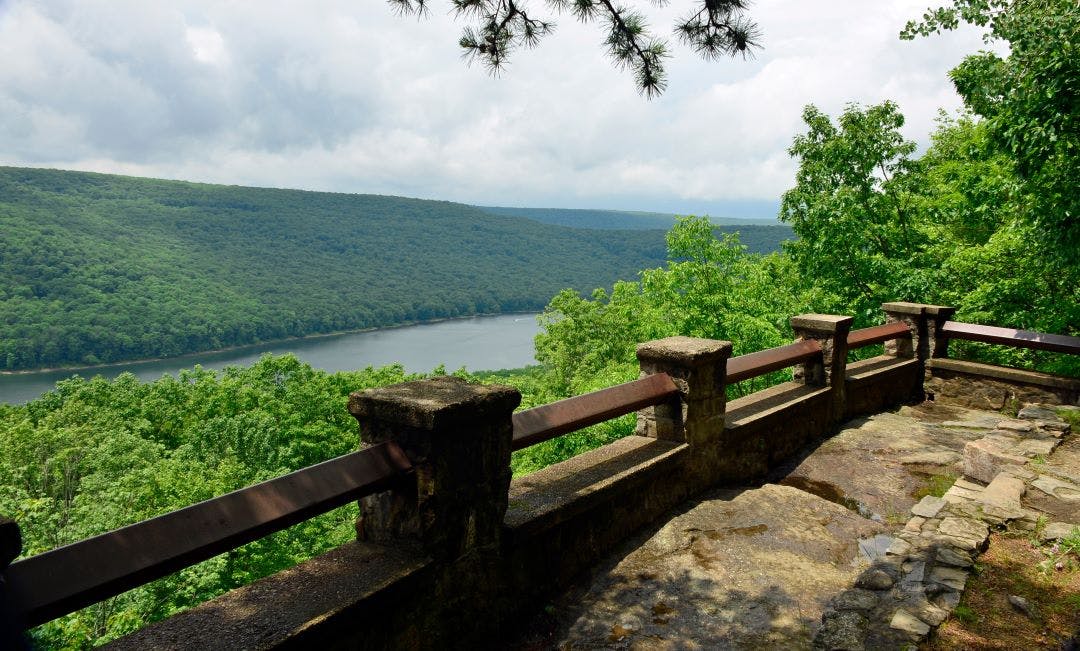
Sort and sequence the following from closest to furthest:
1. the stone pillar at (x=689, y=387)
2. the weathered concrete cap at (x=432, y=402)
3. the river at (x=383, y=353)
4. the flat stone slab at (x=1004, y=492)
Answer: the weathered concrete cap at (x=432, y=402), the flat stone slab at (x=1004, y=492), the stone pillar at (x=689, y=387), the river at (x=383, y=353)

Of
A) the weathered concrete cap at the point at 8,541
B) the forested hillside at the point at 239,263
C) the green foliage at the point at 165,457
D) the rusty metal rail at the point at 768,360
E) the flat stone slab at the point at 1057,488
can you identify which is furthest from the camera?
the forested hillside at the point at 239,263

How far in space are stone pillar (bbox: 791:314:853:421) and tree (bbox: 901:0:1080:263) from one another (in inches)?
104

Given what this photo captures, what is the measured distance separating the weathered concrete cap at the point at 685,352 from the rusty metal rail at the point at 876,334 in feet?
9.11

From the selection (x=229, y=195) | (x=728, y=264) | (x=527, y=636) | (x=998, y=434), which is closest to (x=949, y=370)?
(x=998, y=434)

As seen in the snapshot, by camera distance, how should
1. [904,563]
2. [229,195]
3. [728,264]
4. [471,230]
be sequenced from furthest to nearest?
1. [471,230]
2. [229,195]
3. [728,264]
4. [904,563]

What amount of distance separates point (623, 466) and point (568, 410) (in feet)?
2.08

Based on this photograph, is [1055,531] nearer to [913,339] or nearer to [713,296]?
[913,339]

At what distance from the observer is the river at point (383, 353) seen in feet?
248

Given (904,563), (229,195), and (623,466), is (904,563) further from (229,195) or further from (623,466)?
(229,195)

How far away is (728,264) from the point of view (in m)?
20.9

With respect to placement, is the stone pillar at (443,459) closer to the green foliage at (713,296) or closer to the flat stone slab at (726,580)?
the flat stone slab at (726,580)

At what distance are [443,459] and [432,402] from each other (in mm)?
249

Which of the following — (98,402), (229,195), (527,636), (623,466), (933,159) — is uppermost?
(229,195)

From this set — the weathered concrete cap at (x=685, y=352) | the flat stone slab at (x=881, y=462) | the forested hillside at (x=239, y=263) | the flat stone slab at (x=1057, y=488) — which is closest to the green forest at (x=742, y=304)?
the flat stone slab at (x=881, y=462)
